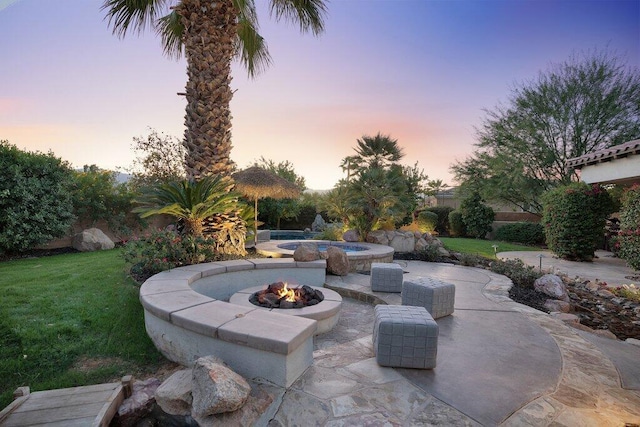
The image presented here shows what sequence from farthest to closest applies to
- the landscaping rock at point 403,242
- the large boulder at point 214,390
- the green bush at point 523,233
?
the green bush at point 523,233 → the landscaping rock at point 403,242 → the large boulder at point 214,390

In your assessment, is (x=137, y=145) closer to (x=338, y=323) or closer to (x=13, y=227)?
(x=13, y=227)

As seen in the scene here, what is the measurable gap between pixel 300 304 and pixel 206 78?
16.3 feet

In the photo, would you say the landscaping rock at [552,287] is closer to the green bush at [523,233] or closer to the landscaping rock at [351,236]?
the landscaping rock at [351,236]

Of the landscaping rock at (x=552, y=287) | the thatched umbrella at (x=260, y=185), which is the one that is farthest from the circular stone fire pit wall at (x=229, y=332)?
the thatched umbrella at (x=260, y=185)

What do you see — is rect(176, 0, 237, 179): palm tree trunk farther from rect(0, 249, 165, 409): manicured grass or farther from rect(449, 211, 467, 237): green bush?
rect(449, 211, 467, 237): green bush

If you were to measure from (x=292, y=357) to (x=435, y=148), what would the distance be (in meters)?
15.4

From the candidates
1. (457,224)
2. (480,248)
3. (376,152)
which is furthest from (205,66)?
(457,224)

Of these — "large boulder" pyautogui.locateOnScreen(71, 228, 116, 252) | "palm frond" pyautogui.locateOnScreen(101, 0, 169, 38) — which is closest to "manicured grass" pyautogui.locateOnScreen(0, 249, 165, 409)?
"large boulder" pyautogui.locateOnScreen(71, 228, 116, 252)

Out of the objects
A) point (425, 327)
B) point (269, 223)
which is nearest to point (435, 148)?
point (269, 223)

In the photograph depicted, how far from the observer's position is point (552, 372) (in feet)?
9.08

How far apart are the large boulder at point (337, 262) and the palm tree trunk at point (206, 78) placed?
3.03 metres

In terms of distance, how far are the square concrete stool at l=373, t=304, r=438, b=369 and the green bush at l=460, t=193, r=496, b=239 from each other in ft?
54.8

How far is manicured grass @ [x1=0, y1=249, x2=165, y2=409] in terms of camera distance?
116 inches

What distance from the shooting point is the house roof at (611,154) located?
877 cm
